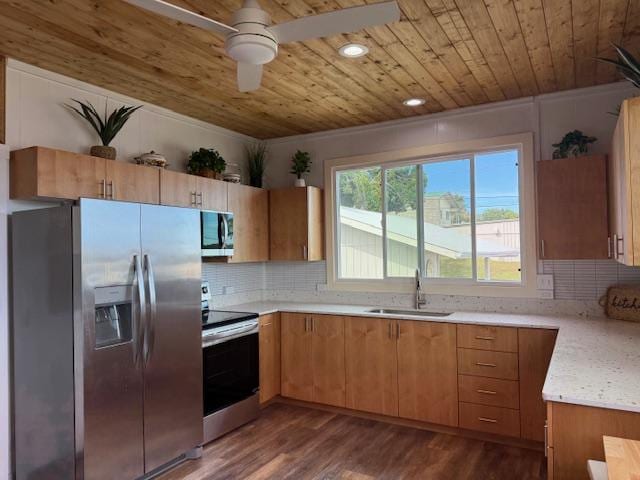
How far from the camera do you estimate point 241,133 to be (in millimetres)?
4652

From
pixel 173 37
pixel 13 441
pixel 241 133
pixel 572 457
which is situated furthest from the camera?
pixel 241 133

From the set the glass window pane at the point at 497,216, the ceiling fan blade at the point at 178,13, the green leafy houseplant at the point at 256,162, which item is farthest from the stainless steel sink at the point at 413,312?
the ceiling fan blade at the point at 178,13

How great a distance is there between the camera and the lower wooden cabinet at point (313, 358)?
388cm

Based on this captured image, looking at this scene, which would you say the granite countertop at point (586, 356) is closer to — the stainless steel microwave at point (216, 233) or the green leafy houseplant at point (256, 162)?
the stainless steel microwave at point (216, 233)

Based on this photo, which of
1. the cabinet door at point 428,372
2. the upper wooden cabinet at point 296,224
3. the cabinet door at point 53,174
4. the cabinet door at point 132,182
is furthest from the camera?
the upper wooden cabinet at point 296,224

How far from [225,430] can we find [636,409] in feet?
8.98

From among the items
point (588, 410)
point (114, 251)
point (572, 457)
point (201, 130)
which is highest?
point (201, 130)

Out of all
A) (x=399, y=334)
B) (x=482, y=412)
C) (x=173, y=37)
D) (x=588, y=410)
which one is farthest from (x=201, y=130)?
(x=588, y=410)

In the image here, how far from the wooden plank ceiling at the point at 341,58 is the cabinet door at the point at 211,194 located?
2.07ft

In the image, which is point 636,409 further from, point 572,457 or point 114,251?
point 114,251

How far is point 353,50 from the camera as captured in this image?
270 cm

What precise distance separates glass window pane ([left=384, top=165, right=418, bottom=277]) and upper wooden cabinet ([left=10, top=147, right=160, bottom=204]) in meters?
2.29

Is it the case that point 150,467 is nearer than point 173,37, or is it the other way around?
point 173,37

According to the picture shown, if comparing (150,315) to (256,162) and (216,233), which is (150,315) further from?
(256,162)
